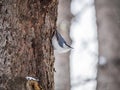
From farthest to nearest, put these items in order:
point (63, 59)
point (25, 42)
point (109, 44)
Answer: point (63, 59)
point (109, 44)
point (25, 42)

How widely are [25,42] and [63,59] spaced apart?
267 centimetres

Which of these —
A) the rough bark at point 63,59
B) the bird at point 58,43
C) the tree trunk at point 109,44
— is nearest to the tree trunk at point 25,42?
the bird at point 58,43

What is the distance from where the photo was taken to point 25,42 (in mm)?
1424

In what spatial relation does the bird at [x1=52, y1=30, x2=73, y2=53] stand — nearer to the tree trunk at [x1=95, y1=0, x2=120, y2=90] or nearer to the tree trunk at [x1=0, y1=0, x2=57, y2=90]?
the tree trunk at [x1=0, y1=0, x2=57, y2=90]

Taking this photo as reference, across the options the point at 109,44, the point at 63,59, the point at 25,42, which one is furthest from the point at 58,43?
the point at 63,59

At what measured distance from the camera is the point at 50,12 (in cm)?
151

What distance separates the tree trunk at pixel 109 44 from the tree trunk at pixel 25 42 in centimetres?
130

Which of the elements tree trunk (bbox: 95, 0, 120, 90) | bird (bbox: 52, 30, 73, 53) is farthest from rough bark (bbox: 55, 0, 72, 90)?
bird (bbox: 52, 30, 73, 53)

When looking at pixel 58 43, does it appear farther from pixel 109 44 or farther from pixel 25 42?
pixel 109 44

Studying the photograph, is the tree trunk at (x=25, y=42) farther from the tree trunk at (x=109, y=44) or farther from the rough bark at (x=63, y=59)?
the rough bark at (x=63, y=59)

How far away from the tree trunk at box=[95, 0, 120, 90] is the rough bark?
1.03 meters

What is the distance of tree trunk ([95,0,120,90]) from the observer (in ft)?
9.04

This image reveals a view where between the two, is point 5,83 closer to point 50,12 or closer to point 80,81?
point 50,12

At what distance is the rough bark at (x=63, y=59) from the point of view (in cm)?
390
